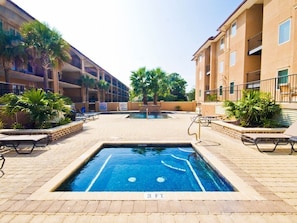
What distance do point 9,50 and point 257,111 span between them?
17.8 meters

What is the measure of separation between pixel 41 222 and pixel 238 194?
10.7ft

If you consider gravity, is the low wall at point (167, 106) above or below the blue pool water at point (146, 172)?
above

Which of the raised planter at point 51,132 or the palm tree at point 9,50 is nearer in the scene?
the raised planter at point 51,132

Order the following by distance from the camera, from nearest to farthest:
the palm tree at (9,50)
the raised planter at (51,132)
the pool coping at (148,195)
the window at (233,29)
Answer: the pool coping at (148,195) → the raised planter at (51,132) → the palm tree at (9,50) → the window at (233,29)

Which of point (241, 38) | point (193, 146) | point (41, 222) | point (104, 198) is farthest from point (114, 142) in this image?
point (241, 38)

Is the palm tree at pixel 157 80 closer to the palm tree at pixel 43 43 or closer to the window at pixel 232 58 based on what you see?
the window at pixel 232 58

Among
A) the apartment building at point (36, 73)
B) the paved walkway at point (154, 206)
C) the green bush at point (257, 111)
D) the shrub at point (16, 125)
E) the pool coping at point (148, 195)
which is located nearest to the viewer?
the paved walkway at point (154, 206)

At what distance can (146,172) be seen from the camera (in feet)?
17.0

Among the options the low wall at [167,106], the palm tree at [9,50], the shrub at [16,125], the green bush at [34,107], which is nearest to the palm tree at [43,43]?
the palm tree at [9,50]

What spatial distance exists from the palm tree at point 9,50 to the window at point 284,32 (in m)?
19.6

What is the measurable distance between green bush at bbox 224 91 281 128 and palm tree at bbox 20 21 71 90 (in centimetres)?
Result: 1533

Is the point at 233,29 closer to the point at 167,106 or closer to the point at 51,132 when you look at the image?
the point at 167,106

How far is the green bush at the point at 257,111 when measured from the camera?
27.2 ft

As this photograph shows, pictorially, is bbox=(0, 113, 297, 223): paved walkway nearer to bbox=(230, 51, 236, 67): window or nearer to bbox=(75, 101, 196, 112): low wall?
bbox=(230, 51, 236, 67): window
